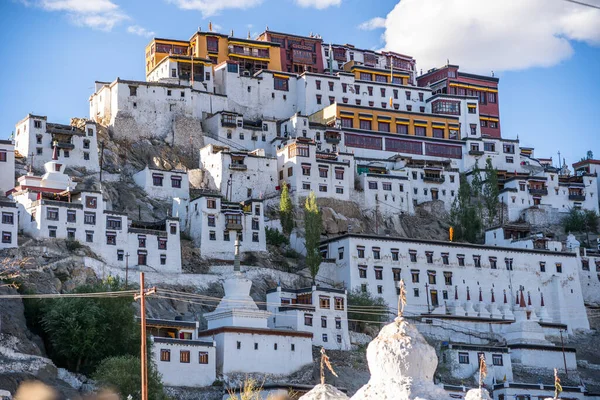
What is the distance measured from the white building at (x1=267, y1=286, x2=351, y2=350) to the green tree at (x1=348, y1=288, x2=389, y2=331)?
155 cm

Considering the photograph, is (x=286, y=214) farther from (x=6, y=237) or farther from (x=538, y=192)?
(x=538, y=192)

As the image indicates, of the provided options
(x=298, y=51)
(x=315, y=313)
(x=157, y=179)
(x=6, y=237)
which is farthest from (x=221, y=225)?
(x=298, y=51)

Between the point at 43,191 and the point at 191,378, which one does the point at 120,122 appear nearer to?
the point at 43,191

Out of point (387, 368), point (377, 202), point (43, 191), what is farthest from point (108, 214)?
A: point (387, 368)

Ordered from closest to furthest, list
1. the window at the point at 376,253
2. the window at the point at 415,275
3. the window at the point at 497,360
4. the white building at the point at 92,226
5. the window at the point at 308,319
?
the window at the point at 308,319, the white building at the point at 92,226, the window at the point at 497,360, the window at the point at 376,253, the window at the point at 415,275

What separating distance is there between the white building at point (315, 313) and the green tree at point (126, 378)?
43.9ft

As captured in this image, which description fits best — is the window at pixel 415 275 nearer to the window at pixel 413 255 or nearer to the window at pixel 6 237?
the window at pixel 413 255

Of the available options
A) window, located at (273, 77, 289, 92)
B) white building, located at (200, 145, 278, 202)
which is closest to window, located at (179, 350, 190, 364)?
white building, located at (200, 145, 278, 202)

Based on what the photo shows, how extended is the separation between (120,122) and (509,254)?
29139 millimetres

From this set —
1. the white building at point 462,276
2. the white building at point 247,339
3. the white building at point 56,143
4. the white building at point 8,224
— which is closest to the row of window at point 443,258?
the white building at point 462,276

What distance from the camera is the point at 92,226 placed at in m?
64.9

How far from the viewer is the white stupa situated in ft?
53.2

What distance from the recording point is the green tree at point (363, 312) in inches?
2623

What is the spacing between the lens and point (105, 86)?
85062mm
